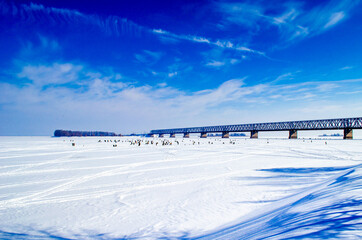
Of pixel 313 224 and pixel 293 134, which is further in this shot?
pixel 293 134

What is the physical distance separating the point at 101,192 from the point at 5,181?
3.96 metres

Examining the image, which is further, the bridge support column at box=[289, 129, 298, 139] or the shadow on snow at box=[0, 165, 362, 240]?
the bridge support column at box=[289, 129, 298, 139]

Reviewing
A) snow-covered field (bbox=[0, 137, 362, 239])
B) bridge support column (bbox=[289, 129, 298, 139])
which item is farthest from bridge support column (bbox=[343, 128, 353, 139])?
snow-covered field (bbox=[0, 137, 362, 239])

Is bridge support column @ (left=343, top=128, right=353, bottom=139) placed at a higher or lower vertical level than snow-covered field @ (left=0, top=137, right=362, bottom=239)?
higher

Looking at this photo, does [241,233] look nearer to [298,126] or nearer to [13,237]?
[13,237]

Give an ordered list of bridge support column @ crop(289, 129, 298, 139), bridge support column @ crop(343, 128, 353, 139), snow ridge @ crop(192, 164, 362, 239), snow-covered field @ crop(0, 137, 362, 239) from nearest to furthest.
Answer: snow ridge @ crop(192, 164, 362, 239), snow-covered field @ crop(0, 137, 362, 239), bridge support column @ crop(343, 128, 353, 139), bridge support column @ crop(289, 129, 298, 139)

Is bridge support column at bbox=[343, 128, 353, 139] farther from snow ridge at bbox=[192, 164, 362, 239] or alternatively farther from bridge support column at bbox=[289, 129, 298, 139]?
snow ridge at bbox=[192, 164, 362, 239]

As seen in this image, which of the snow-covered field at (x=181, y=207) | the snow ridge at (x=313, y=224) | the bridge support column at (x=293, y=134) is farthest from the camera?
the bridge support column at (x=293, y=134)

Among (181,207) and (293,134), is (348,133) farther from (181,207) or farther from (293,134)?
(181,207)

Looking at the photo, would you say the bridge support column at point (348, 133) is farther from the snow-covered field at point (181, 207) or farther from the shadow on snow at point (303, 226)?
the shadow on snow at point (303, 226)

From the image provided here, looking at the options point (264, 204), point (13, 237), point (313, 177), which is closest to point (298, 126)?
point (313, 177)

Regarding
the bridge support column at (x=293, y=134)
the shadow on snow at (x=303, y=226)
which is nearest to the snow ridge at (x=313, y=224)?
the shadow on snow at (x=303, y=226)

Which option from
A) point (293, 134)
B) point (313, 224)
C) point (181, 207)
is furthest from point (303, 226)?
point (293, 134)

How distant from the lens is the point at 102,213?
13.6 ft
